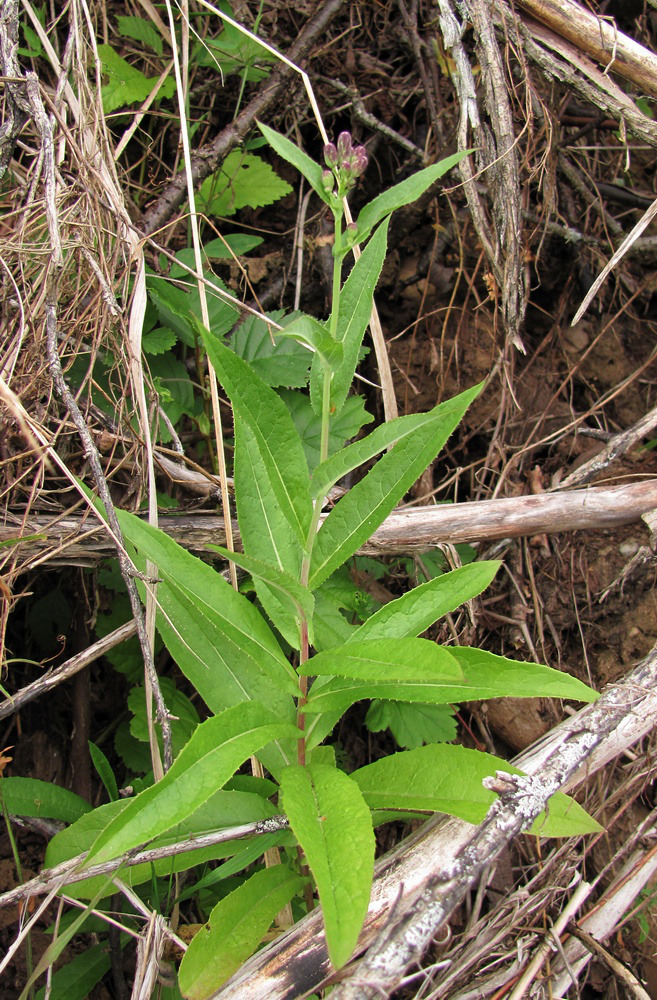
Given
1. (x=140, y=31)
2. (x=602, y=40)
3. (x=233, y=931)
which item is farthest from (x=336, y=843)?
(x=140, y=31)

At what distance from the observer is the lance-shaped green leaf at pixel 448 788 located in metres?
1.54

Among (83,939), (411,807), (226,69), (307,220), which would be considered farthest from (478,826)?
(226,69)

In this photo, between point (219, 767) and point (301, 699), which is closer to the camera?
point (219, 767)

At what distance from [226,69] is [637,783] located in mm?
2823

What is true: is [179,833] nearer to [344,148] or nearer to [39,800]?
[39,800]

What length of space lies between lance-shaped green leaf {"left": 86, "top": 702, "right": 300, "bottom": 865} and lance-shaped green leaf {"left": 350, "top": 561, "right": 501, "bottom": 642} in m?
0.32

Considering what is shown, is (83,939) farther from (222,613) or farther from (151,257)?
(151,257)

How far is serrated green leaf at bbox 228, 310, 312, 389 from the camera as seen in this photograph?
2311 mm

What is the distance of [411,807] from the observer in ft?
5.13

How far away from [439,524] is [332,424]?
17.6 inches

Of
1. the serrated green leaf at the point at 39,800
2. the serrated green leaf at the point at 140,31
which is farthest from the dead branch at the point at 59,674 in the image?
the serrated green leaf at the point at 140,31

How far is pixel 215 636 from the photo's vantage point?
5.62 feet

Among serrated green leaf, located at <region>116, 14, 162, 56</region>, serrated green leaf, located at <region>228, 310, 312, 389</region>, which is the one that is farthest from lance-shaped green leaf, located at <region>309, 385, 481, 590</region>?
serrated green leaf, located at <region>116, 14, 162, 56</region>

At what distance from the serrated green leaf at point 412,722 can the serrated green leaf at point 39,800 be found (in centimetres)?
84
